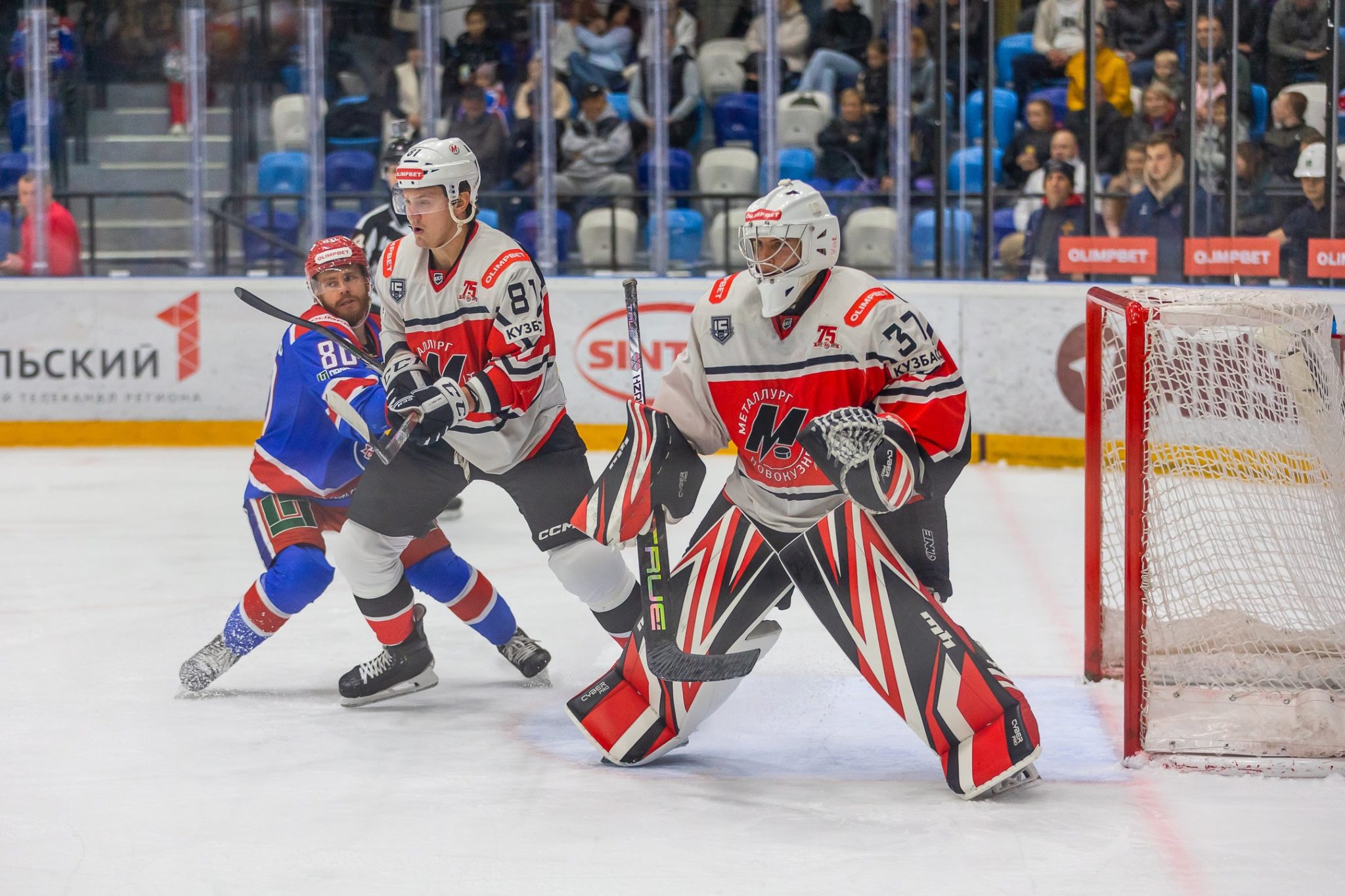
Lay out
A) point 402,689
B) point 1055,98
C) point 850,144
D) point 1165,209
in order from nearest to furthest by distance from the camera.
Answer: point 402,689
point 1165,209
point 1055,98
point 850,144

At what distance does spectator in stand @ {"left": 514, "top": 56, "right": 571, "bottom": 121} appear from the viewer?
748 cm

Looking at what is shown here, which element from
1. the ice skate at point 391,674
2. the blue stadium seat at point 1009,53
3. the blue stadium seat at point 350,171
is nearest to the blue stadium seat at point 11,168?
the blue stadium seat at point 350,171

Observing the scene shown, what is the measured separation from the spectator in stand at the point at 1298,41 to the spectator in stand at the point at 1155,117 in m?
0.44

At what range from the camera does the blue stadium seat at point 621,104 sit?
299 inches

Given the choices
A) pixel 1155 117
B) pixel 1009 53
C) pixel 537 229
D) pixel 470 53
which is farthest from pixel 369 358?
pixel 1009 53

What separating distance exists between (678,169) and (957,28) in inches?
53.4

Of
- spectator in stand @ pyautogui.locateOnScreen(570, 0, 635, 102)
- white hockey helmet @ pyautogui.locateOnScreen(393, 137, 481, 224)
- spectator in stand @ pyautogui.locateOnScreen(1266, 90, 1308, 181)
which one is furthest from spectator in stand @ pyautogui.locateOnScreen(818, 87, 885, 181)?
white hockey helmet @ pyautogui.locateOnScreen(393, 137, 481, 224)

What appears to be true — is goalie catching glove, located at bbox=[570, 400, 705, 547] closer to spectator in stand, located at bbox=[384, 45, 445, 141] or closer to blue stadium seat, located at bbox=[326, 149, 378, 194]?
spectator in stand, located at bbox=[384, 45, 445, 141]

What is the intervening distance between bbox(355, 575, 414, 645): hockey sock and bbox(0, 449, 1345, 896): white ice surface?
16cm

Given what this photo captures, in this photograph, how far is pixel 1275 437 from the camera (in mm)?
3410

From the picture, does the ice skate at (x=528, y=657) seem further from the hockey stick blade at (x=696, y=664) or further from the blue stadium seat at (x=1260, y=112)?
the blue stadium seat at (x=1260, y=112)

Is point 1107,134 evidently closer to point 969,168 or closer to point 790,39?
point 969,168

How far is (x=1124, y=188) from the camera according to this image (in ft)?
22.0

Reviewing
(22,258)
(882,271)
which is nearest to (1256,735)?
(882,271)
